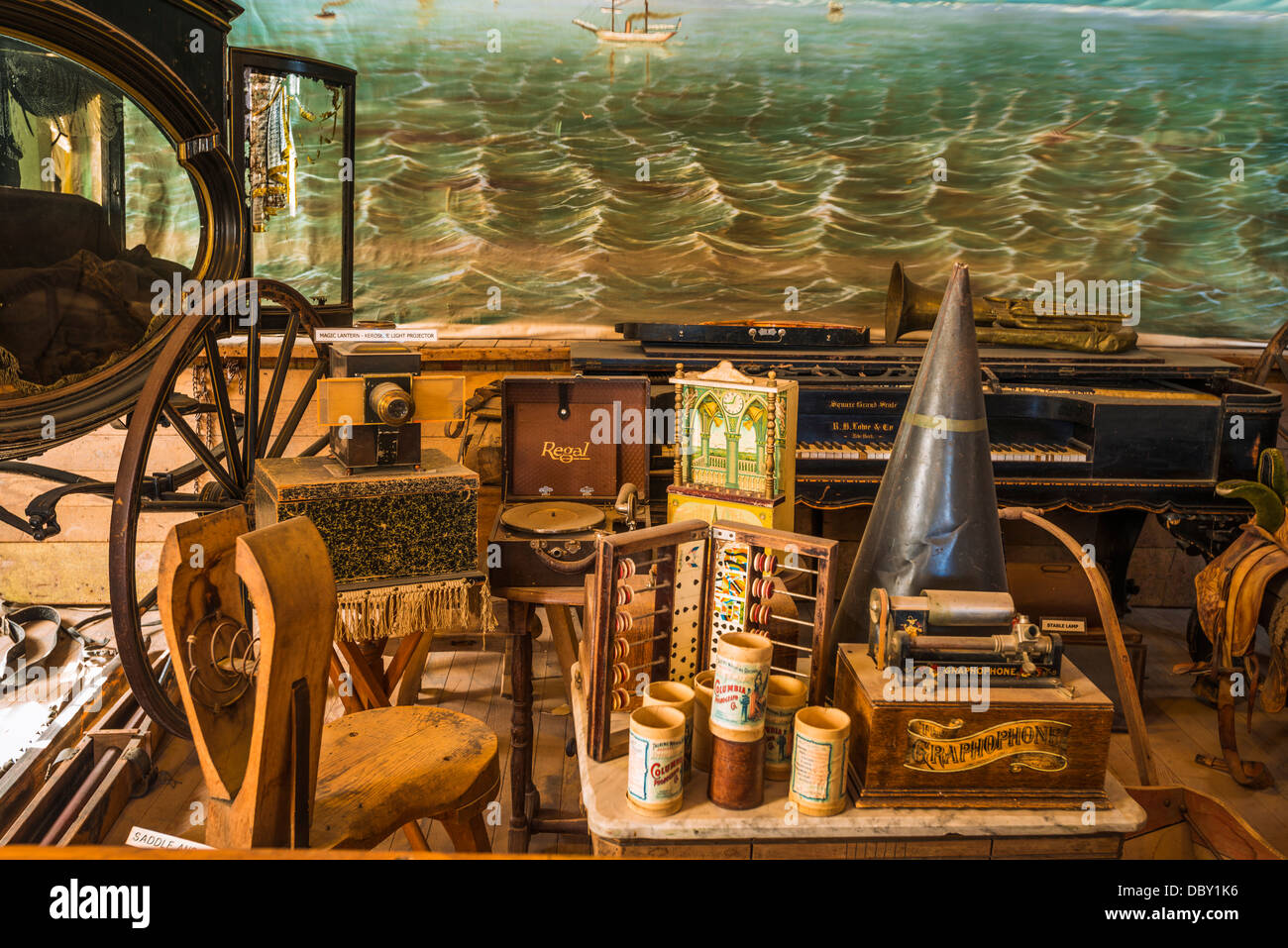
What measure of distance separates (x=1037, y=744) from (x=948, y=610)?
260mm

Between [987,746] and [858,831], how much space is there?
0.26 m

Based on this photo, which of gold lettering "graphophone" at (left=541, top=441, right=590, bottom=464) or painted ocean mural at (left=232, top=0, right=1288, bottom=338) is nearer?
gold lettering "graphophone" at (left=541, top=441, right=590, bottom=464)

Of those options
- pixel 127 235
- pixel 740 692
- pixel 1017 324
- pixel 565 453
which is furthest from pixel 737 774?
pixel 1017 324

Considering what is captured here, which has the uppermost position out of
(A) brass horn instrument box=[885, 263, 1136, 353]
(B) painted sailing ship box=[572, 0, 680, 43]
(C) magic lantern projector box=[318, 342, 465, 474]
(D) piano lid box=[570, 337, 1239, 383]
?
(B) painted sailing ship box=[572, 0, 680, 43]

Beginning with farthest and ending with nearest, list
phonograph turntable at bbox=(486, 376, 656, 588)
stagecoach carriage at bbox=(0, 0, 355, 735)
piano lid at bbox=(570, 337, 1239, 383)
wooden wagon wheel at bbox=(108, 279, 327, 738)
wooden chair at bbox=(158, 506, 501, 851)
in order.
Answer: piano lid at bbox=(570, 337, 1239, 383)
phonograph turntable at bbox=(486, 376, 656, 588)
stagecoach carriage at bbox=(0, 0, 355, 735)
wooden wagon wheel at bbox=(108, 279, 327, 738)
wooden chair at bbox=(158, 506, 501, 851)

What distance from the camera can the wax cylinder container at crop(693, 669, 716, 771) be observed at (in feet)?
5.88

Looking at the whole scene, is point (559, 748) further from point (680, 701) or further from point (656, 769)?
point (656, 769)

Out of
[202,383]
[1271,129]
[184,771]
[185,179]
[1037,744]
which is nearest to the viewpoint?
[1037,744]

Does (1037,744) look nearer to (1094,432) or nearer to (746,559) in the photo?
(746,559)

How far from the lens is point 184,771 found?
3.43 meters

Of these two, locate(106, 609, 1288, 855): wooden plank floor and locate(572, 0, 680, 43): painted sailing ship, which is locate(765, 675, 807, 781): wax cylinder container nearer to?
locate(106, 609, 1288, 855): wooden plank floor

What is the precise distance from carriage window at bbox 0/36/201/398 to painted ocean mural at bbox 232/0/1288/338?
5.91 feet

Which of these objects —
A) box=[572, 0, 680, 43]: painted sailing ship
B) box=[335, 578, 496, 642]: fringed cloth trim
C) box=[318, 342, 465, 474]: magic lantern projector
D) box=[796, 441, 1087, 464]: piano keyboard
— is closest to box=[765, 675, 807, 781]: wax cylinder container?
box=[335, 578, 496, 642]: fringed cloth trim
